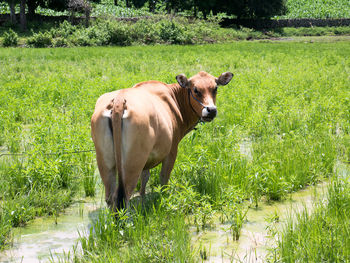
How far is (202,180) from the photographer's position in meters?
5.36

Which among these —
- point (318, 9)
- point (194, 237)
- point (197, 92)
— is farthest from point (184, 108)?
point (318, 9)

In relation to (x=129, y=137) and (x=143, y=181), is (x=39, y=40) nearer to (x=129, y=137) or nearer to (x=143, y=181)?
(x=143, y=181)

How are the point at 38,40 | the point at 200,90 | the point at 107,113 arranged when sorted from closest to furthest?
the point at 107,113 → the point at 200,90 → the point at 38,40

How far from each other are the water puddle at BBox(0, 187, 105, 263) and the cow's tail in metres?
0.46

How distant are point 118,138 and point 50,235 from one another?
130 cm

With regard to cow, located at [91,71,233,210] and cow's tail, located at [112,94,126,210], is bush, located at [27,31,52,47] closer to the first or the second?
cow, located at [91,71,233,210]

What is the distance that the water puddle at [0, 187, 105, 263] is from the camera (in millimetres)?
3889

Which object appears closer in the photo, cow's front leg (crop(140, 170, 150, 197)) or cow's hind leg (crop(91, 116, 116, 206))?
cow's hind leg (crop(91, 116, 116, 206))

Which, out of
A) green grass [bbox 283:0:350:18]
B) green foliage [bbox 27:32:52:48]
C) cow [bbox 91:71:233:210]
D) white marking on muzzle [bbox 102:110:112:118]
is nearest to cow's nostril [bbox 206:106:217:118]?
cow [bbox 91:71:233:210]

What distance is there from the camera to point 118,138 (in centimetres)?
400

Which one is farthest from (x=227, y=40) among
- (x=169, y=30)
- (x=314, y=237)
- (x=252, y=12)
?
(x=314, y=237)

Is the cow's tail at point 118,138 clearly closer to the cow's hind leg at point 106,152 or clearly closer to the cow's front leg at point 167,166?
the cow's hind leg at point 106,152

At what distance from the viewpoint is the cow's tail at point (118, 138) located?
400 centimetres

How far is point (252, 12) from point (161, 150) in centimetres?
6027
